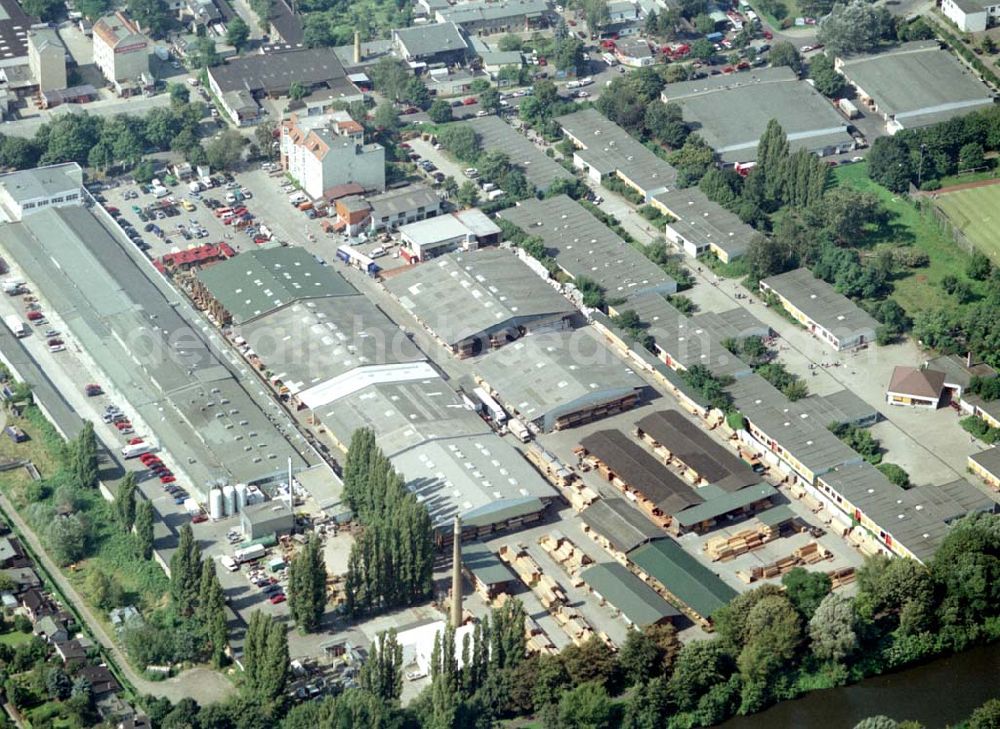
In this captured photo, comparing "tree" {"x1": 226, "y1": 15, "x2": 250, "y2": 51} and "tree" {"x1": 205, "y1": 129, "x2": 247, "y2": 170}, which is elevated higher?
"tree" {"x1": 226, "y1": 15, "x2": 250, "y2": 51}

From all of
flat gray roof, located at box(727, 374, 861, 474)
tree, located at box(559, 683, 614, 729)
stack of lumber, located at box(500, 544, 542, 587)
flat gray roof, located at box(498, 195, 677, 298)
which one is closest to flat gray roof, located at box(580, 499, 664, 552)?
stack of lumber, located at box(500, 544, 542, 587)

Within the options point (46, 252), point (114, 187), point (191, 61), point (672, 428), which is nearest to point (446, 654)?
point (672, 428)

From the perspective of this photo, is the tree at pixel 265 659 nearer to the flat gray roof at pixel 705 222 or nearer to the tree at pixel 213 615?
the tree at pixel 213 615

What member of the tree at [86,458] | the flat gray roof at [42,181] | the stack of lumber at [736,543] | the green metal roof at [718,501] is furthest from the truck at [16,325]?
the stack of lumber at [736,543]

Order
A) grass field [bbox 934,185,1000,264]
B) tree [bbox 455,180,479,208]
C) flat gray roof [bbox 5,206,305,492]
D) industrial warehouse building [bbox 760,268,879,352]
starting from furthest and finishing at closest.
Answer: tree [bbox 455,180,479,208] < grass field [bbox 934,185,1000,264] < industrial warehouse building [bbox 760,268,879,352] < flat gray roof [bbox 5,206,305,492]

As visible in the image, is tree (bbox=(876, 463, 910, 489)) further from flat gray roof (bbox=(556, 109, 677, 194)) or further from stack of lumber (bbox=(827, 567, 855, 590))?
flat gray roof (bbox=(556, 109, 677, 194))

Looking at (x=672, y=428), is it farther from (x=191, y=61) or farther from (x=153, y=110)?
(x=191, y=61)
